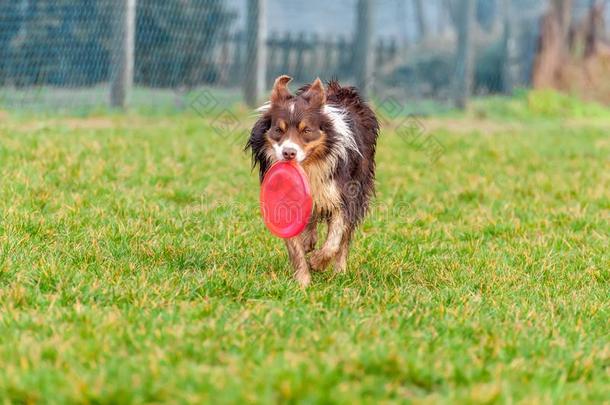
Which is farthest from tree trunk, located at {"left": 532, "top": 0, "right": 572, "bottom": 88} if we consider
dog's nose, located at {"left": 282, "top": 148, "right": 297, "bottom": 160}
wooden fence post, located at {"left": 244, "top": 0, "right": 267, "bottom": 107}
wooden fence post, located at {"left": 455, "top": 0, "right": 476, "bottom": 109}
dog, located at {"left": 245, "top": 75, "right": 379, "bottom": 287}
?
dog's nose, located at {"left": 282, "top": 148, "right": 297, "bottom": 160}

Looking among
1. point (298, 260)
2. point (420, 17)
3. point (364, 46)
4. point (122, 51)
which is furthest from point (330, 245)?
point (420, 17)

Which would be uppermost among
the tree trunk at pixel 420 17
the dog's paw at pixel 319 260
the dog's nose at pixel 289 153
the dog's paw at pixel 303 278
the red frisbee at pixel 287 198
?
the tree trunk at pixel 420 17

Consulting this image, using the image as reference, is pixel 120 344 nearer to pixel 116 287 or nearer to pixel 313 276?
pixel 116 287

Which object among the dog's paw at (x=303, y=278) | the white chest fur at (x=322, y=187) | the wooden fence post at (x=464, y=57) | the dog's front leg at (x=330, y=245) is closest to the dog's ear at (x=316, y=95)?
the white chest fur at (x=322, y=187)

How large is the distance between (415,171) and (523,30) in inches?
376

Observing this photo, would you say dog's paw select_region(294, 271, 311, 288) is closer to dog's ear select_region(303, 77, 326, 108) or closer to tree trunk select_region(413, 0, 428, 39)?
dog's ear select_region(303, 77, 326, 108)

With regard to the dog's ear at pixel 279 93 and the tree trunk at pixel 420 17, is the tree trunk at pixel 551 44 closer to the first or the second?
the tree trunk at pixel 420 17

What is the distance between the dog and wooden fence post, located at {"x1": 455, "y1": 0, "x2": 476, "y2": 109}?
10714 millimetres

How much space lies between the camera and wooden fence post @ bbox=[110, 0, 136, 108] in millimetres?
12773

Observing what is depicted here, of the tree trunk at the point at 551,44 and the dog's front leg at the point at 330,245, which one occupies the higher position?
the tree trunk at the point at 551,44

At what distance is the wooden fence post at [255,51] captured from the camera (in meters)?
14.3

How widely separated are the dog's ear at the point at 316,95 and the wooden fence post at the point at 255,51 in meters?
8.51

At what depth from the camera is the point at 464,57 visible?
16.6 meters

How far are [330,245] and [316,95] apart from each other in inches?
35.5
